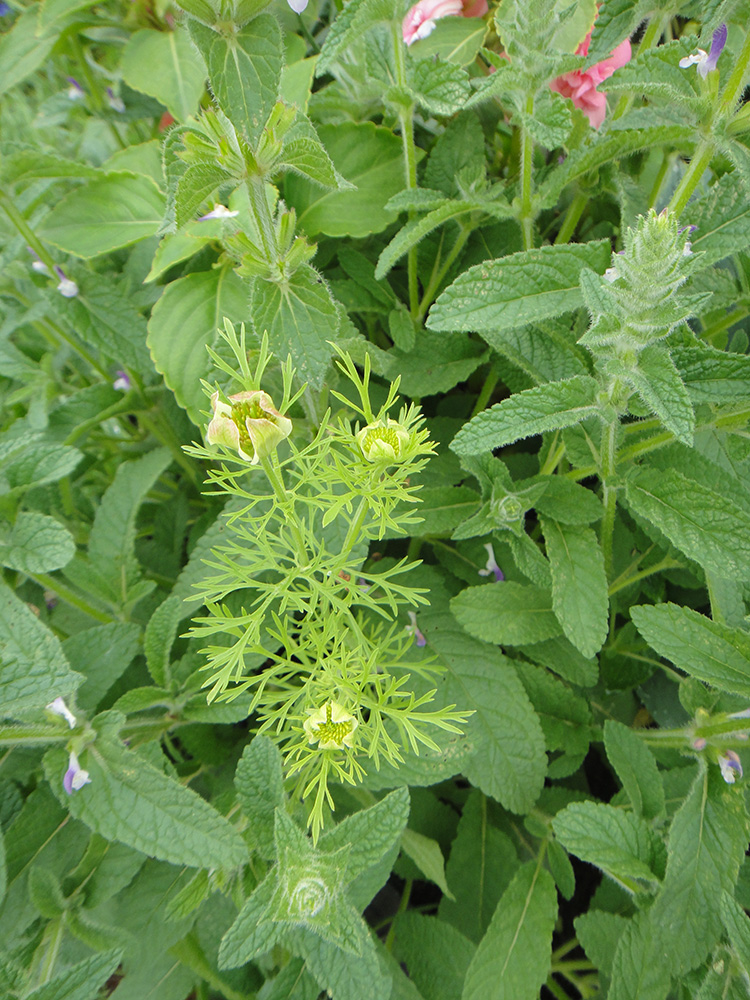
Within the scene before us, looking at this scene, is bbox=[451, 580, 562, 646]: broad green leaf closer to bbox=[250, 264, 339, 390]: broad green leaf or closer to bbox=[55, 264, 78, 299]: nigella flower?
bbox=[250, 264, 339, 390]: broad green leaf

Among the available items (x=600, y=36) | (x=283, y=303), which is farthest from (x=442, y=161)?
(x=283, y=303)

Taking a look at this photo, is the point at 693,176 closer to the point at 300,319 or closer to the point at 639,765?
the point at 300,319

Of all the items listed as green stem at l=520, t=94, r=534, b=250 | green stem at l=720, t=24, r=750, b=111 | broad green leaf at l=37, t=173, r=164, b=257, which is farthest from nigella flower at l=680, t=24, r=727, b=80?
broad green leaf at l=37, t=173, r=164, b=257

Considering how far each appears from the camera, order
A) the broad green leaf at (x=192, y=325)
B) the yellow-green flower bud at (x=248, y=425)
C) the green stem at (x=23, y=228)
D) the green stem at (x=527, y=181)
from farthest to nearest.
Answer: the green stem at (x=23, y=228), the broad green leaf at (x=192, y=325), the green stem at (x=527, y=181), the yellow-green flower bud at (x=248, y=425)

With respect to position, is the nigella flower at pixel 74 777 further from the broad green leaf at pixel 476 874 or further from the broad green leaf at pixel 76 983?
the broad green leaf at pixel 476 874

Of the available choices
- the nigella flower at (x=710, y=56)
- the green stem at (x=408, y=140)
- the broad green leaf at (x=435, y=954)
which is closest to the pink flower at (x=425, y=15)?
the green stem at (x=408, y=140)

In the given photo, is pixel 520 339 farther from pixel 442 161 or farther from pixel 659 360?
pixel 442 161

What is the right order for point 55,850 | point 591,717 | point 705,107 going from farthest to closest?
point 591,717
point 55,850
point 705,107
